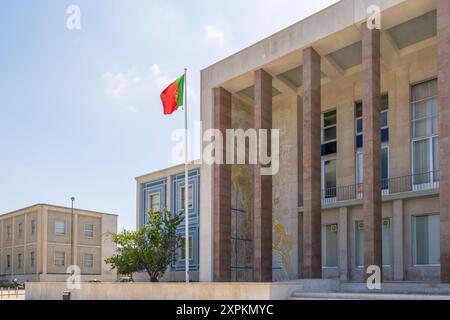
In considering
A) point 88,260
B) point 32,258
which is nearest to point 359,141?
point 32,258

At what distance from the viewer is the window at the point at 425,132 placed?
27141mm

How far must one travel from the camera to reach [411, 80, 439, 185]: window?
1069 inches

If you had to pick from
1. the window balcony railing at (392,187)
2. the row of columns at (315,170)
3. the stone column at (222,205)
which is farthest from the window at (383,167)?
the stone column at (222,205)

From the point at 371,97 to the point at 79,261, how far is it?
50.3 m

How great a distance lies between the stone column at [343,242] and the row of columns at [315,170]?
11.4 feet

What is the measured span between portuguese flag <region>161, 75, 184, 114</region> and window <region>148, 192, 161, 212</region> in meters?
14.5

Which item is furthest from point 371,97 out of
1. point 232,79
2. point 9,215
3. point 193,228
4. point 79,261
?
point 9,215

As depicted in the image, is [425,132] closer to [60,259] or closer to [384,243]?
[384,243]

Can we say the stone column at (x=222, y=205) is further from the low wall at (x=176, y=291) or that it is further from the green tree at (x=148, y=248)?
the low wall at (x=176, y=291)

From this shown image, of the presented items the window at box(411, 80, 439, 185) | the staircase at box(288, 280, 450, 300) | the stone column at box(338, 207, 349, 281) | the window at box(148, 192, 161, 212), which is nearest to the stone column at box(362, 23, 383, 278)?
the staircase at box(288, 280, 450, 300)

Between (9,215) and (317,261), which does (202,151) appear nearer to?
(317,261)

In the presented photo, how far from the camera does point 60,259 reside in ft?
213

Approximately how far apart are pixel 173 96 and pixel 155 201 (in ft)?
51.2

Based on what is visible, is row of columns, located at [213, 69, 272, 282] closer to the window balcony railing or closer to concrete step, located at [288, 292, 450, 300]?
the window balcony railing
